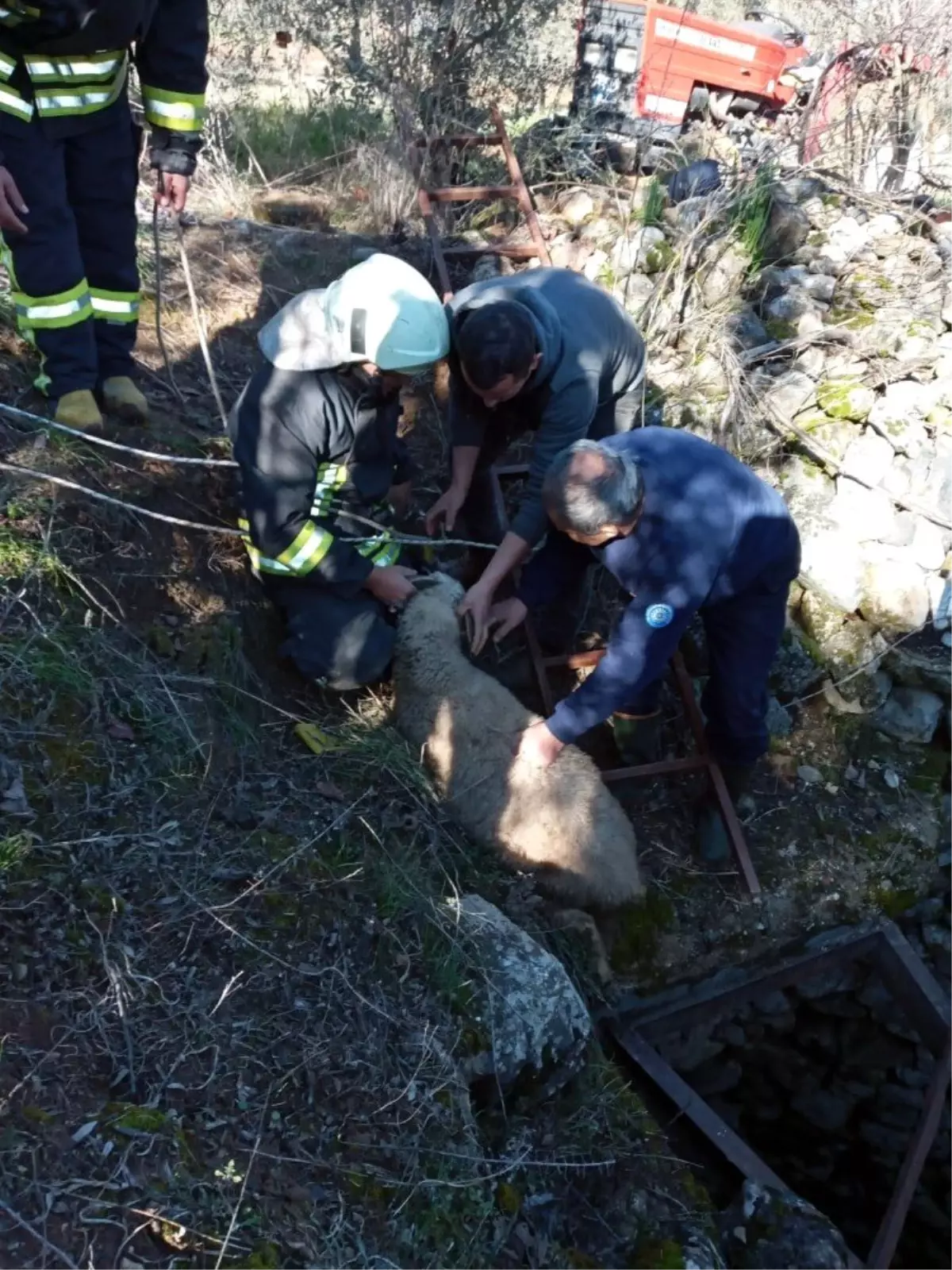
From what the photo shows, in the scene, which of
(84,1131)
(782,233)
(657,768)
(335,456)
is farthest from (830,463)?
(84,1131)

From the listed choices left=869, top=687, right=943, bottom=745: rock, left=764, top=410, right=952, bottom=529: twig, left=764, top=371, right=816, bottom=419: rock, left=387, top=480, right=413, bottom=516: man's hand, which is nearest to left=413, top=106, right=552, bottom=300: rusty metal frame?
left=387, top=480, right=413, bottom=516: man's hand

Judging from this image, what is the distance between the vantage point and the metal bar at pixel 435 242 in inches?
203

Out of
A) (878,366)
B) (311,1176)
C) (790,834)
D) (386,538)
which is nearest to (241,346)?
(386,538)

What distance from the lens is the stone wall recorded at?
459 centimetres

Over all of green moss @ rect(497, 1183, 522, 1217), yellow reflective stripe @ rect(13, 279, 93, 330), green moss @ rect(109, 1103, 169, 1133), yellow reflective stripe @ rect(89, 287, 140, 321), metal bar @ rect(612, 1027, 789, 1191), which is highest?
yellow reflective stripe @ rect(13, 279, 93, 330)

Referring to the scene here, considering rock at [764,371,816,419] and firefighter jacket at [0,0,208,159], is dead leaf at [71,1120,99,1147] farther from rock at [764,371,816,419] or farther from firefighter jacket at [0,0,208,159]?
Result: rock at [764,371,816,419]

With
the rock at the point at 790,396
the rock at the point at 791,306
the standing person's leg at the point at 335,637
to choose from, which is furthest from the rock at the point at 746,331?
the standing person's leg at the point at 335,637

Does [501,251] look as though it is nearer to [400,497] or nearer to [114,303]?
[400,497]

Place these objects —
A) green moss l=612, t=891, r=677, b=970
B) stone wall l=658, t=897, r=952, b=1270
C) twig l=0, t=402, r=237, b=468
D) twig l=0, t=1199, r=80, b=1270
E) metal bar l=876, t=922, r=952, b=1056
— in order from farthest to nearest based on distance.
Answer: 1. stone wall l=658, t=897, r=952, b=1270
2. metal bar l=876, t=922, r=952, b=1056
3. green moss l=612, t=891, r=677, b=970
4. twig l=0, t=402, r=237, b=468
5. twig l=0, t=1199, r=80, b=1270

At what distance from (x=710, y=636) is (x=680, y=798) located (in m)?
0.88

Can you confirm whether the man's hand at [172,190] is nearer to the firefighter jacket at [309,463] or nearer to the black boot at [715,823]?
the firefighter jacket at [309,463]

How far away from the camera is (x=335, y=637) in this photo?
3.74 metres

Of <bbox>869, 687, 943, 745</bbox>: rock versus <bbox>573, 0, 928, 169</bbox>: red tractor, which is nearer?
<bbox>869, 687, 943, 745</bbox>: rock

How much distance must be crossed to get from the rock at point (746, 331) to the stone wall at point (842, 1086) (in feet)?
9.25
